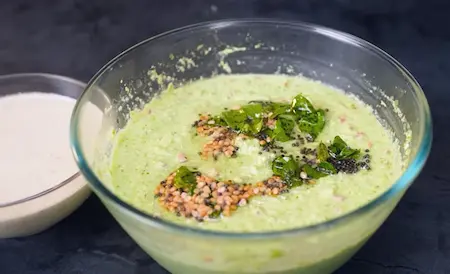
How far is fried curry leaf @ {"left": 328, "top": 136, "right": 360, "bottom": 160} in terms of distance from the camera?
1.49 metres

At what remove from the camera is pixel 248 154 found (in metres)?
1.51

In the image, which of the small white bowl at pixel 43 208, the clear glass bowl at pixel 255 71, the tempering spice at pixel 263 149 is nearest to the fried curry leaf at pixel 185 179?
the tempering spice at pixel 263 149

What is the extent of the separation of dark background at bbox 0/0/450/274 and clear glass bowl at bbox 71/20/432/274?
167 mm

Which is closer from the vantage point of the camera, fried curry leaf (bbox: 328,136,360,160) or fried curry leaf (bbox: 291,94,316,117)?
fried curry leaf (bbox: 328,136,360,160)

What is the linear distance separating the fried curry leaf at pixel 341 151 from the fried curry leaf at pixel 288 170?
0.29 feet

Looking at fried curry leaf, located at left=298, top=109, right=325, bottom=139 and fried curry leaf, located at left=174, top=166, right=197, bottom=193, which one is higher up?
fried curry leaf, located at left=298, top=109, right=325, bottom=139

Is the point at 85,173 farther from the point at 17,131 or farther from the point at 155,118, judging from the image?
the point at 17,131

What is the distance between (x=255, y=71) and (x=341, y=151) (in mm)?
438

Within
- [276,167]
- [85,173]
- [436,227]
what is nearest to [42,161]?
[85,173]

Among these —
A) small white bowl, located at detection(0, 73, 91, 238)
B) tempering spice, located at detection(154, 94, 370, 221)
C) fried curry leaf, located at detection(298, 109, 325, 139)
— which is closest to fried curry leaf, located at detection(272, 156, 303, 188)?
tempering spice, located at detection(154, 94, 370, 221)

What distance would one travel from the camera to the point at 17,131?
1.77 meters

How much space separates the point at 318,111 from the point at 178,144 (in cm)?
30

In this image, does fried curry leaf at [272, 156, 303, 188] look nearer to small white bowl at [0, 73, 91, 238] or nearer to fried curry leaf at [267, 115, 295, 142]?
fried curry leaf at [267, 115, 295, 142]

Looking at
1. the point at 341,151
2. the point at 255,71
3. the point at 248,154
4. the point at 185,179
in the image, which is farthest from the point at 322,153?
the point at 255,71
